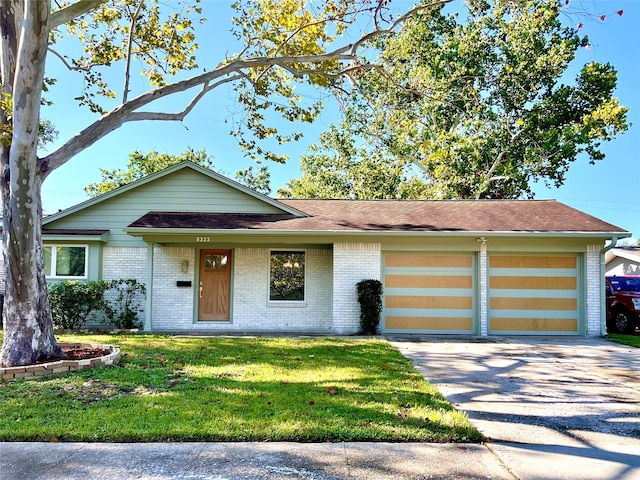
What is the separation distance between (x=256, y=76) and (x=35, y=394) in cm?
818

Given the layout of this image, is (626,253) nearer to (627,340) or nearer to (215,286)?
(627,340)

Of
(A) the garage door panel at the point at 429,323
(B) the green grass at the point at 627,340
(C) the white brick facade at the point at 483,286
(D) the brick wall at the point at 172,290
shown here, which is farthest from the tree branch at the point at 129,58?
(B) the green grass at the point at 627,340

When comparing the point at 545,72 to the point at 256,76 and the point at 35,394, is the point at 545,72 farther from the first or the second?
the point at 35,394

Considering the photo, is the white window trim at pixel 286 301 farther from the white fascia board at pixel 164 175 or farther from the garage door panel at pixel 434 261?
the garage door panel at pixel 434 261

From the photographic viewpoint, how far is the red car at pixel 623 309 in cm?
1284

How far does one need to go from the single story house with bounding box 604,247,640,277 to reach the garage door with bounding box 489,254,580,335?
14201 mm

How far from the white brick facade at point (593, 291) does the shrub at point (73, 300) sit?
12.9 m

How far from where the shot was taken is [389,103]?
10.0m

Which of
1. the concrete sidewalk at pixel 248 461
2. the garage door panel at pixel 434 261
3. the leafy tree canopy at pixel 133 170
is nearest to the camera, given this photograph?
the concrete sidewalk at pixel 248 461

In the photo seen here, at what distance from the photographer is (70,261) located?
1230 cm

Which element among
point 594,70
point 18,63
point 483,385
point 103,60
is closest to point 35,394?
point 18,63

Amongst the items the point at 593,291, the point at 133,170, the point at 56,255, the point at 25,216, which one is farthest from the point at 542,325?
the point at 133,170

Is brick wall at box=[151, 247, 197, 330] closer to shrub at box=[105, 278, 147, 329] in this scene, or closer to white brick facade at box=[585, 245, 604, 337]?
shrub at box=[105, 278, 147, 329]

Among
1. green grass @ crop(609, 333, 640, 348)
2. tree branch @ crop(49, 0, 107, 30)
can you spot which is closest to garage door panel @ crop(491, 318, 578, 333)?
green grass @ crop(609, 333, 640, 348)
